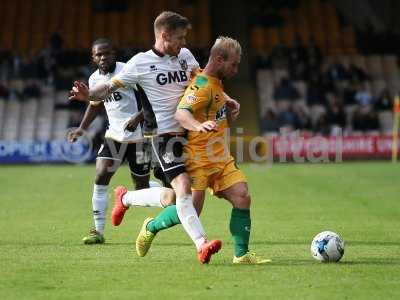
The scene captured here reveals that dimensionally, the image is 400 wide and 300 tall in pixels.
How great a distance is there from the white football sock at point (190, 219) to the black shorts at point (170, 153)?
261mm

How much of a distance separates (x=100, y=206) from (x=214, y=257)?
7.23ft

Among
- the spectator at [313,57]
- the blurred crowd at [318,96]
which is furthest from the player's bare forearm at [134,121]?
the spectator at [313,57]

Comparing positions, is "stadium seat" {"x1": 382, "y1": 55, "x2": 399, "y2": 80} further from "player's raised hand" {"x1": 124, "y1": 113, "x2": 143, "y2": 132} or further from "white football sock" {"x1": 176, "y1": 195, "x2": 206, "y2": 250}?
"white football sock" {"x1": 176, "y1": 195, "x2": 206, "y2": 250}

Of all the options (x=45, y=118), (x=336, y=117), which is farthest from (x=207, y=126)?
(x=45, y=118)

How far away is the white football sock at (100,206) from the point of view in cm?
1178

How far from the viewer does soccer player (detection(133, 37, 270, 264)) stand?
9.41 meters

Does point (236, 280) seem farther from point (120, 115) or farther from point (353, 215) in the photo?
point (353, 215)

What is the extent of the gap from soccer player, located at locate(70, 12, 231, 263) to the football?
1.22 meters

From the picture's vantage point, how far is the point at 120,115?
473 inches

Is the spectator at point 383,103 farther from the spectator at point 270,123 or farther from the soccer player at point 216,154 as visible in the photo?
the soccer player at point 216,154

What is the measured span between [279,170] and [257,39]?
43.7 ft

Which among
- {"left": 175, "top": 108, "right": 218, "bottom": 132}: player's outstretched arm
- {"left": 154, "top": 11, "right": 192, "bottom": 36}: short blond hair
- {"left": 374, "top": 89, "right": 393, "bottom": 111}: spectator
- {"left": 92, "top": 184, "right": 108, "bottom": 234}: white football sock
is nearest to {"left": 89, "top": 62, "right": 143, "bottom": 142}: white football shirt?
{"left": 92, "top": 184, "right": 108, "bottom": 234}: white football sock

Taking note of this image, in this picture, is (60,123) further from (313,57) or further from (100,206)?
(100,206)

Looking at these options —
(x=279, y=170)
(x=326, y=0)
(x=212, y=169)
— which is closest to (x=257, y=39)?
(x=326, y=0)
